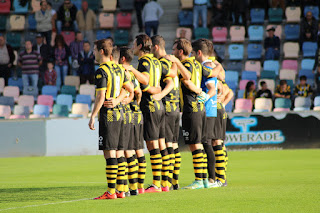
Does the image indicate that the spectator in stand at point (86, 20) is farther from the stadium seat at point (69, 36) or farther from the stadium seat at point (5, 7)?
the stadium seat at point (5, 7)

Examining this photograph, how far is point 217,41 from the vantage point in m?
24.8

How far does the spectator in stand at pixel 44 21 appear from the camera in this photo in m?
25.1

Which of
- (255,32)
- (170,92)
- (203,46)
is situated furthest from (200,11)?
(170,92)

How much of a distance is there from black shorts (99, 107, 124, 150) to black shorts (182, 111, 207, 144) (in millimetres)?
1393

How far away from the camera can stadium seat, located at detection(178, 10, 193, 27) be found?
83.7ft

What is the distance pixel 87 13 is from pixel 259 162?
456 inches

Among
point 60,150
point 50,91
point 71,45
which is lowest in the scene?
point 60,150

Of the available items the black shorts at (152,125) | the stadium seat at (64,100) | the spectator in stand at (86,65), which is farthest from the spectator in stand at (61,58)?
the black shorts at (152,125)

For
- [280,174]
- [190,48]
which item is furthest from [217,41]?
[190,48]

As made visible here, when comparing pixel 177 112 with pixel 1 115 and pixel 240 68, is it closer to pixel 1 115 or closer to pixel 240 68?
pixel 1 115

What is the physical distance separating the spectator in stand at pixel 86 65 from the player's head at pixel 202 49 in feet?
43.1

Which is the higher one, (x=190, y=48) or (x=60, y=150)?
(x=190, y=48)

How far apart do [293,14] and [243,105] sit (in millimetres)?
5901

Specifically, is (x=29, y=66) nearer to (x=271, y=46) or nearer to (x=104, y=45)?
(x=271, y=46)
